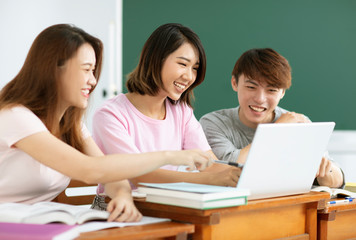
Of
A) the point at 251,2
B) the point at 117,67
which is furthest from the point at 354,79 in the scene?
the point at 117,67

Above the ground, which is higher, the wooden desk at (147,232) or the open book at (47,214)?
the open book at (47,214)

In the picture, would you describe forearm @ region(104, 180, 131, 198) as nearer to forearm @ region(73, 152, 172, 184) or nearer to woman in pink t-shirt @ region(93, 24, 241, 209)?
forearm @ region(73, 152, 172, 184)

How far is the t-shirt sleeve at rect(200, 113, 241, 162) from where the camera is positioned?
2119 millimetres

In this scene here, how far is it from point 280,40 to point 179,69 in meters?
2.06

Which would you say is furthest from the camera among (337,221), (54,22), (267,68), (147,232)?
(54,22)

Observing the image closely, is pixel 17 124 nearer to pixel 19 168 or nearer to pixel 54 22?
pixel 19 168

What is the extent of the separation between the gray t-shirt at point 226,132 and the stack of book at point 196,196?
820 mm

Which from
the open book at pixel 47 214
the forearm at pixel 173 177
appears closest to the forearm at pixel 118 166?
the open book at pixel 47 214

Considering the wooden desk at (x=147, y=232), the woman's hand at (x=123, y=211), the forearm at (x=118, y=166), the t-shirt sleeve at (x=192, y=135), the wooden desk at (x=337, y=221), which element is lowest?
the wooden desk at (x=337, y=221)

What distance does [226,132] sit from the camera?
2264 mm

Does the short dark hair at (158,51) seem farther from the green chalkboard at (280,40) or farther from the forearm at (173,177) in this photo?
the green chalkboard at (280,40)

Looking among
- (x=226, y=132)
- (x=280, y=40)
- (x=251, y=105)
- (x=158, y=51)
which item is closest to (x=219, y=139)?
(x=226, y=132)

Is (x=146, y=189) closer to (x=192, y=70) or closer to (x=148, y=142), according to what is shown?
(x=148, y=142)

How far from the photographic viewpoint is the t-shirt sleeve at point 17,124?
54.4 inches
